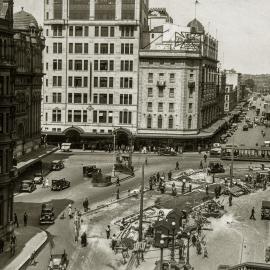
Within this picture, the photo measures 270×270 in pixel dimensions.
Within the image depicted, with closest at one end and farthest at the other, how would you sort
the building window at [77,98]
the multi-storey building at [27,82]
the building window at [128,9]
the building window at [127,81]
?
the multi-storey building at [27,82] < the building window at [128,9] < the building window at [127,81] < the building window at [77,98]

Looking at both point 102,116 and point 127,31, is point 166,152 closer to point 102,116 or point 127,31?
point 102,116

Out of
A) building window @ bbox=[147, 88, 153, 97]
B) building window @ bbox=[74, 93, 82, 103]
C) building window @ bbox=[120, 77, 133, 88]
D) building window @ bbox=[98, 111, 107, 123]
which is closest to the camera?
building window @ bbox=[120, 77, 133, 88]

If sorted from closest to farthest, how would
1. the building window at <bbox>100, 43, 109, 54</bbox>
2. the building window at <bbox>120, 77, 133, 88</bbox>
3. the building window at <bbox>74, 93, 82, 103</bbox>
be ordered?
the building window at <bbox>100, 43, 109, 54</bbox>, the building window at <bbox>120, 77, 133, 88</bbox>, the building window at <bbox>74, 93, 82, 103</bbox>

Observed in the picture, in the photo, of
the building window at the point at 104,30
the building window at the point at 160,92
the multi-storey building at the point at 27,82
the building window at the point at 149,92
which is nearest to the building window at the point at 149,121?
the building window at the point at 149,92

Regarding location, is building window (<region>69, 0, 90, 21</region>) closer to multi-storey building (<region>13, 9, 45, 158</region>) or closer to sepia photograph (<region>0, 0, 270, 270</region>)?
sepia photograph (<region>0, 0, 270, 270</region>)

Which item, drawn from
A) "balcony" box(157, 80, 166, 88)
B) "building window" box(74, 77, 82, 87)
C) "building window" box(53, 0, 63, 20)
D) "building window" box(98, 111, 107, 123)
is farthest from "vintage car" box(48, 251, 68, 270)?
"building window" box(53, 0, 63, 20)

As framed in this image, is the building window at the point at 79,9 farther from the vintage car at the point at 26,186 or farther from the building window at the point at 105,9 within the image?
the vintage car at the point at 26,186
